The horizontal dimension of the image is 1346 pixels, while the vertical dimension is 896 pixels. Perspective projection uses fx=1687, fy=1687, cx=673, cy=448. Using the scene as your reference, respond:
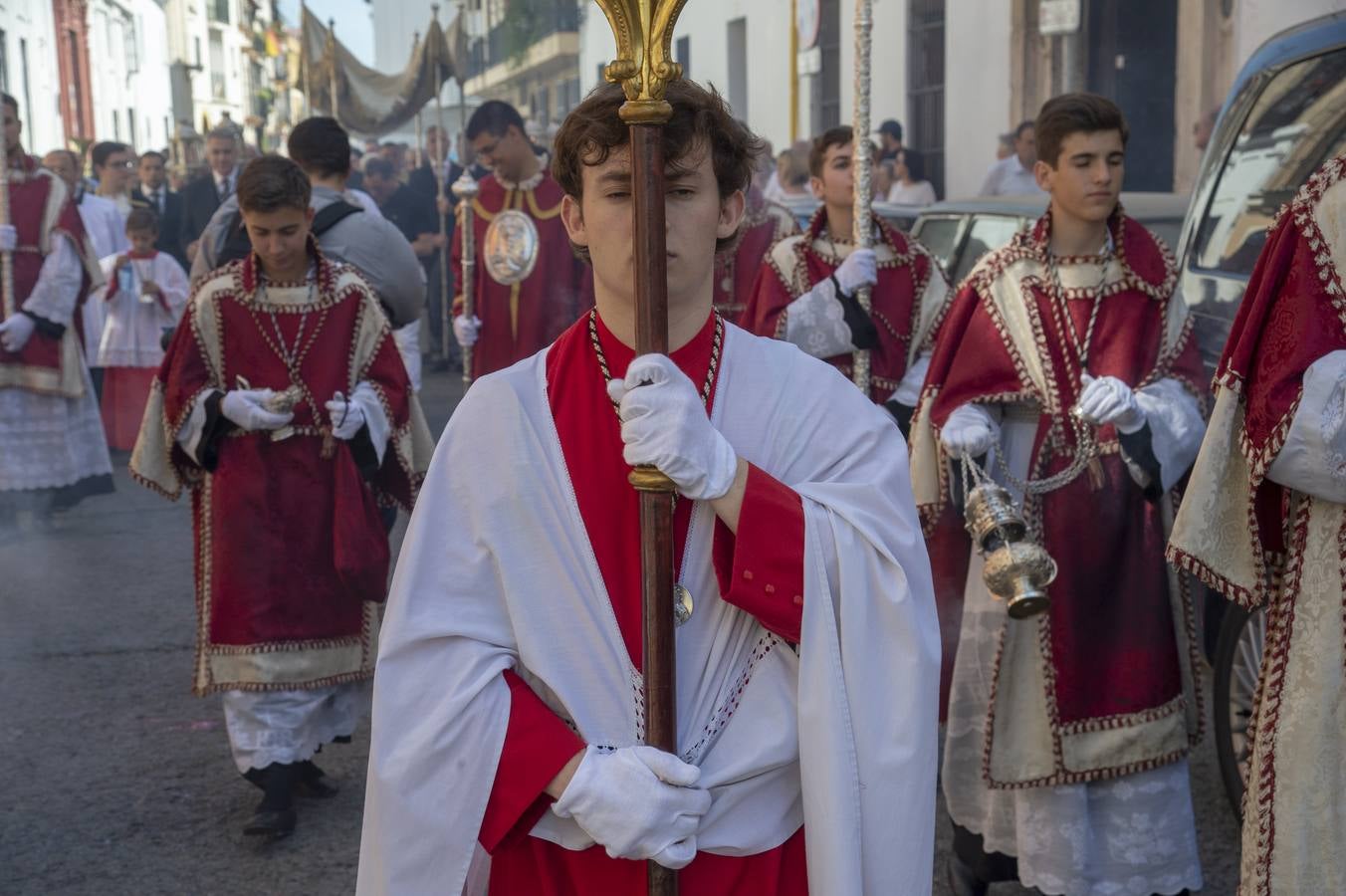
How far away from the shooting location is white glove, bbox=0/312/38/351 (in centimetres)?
863

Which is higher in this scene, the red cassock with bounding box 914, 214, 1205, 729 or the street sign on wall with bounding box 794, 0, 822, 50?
the street sign on wall with bounding box 794, 0, 822, 50

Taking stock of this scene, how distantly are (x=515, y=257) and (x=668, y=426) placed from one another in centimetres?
558

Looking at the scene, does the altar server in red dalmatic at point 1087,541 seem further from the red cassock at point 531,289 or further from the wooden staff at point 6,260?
the wooden staff at point 6,260

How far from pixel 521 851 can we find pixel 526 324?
5.42 meters

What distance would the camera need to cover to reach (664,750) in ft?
7.33

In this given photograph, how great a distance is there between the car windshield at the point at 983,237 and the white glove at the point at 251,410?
3456mm

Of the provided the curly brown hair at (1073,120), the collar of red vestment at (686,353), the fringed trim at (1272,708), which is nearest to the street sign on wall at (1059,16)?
the curly brown hair at (1073,120)

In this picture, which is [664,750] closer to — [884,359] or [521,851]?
[521,851]

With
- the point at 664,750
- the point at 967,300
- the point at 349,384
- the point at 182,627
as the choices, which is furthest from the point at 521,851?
the point at 182,627

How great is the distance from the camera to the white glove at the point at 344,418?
15.8 feet

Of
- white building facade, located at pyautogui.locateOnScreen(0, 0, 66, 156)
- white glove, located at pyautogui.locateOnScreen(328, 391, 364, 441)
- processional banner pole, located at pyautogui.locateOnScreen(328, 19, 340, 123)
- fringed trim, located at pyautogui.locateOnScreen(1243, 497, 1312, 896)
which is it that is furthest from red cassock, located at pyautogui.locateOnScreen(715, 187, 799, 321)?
white building facade, located at pyautogui.locateOnScreen(0, 0, 66, 156)

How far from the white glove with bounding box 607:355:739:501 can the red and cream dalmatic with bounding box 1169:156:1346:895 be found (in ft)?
4.19

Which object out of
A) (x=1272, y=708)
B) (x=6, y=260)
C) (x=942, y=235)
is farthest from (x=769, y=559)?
(x=6, y=260)

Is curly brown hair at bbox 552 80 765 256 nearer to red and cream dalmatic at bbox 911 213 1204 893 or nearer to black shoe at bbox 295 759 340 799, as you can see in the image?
red and cream dalmatic at bbox 911 213 1204 893
